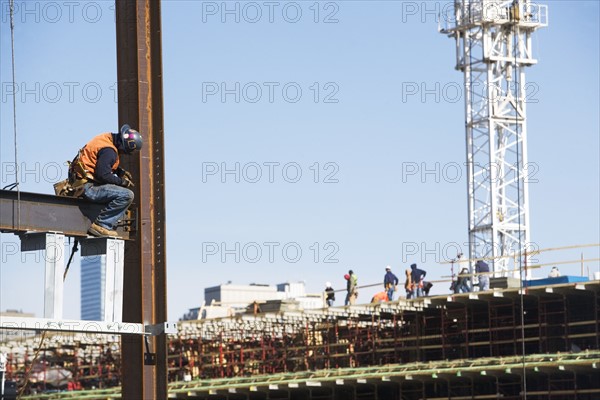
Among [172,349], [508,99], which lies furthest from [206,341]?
[508,99]

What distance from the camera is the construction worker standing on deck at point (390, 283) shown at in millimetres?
43500

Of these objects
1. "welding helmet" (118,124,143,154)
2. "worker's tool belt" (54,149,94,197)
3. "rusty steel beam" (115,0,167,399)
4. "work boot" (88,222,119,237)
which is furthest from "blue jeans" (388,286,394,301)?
"welding helmet" (118,124,143,154)

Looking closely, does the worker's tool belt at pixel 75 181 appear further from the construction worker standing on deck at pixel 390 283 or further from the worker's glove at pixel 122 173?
the construction worker standing on deck at pixel 390 283

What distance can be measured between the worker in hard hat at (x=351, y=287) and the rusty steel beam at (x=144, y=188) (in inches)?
1199

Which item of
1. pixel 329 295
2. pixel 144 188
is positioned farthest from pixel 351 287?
pixel 144 188

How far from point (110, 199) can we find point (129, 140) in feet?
2.32

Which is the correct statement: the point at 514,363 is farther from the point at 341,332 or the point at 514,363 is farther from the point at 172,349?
the point at 172,349

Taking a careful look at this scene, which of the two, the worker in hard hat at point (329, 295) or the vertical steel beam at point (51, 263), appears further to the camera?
the worker in hard hat at point (329, 295)

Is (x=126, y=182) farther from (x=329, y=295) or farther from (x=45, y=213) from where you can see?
(x=329, y=295)

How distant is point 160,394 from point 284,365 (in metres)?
34.7

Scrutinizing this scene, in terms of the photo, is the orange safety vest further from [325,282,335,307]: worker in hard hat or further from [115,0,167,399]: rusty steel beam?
[325,282,335,307]: worker in hard hat

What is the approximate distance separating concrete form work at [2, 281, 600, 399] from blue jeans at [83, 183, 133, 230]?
2136 centimetres

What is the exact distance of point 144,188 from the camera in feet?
47.4

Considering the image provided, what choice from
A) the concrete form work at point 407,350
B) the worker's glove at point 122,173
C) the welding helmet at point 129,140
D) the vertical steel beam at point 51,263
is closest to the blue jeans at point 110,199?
the worker's glove at point 122,173
